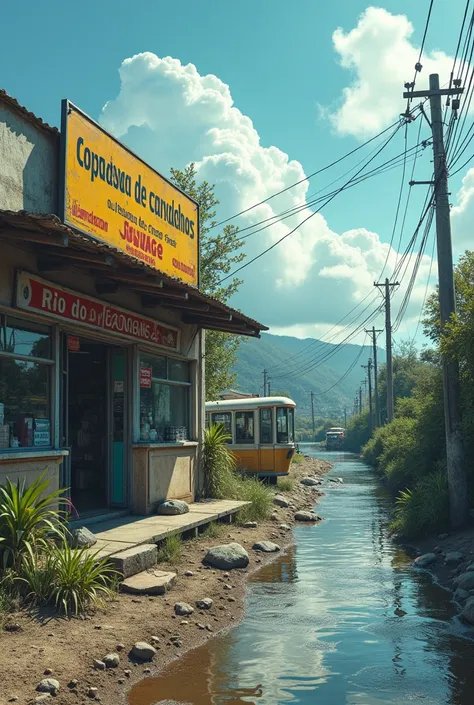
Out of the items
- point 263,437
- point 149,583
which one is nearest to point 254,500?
point 263,437

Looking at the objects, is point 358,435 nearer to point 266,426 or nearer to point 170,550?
point 266,426

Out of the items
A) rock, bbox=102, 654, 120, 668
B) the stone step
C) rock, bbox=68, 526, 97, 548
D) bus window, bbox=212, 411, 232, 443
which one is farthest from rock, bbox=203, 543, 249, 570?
bus window, bbox=212, 411, 232, 443

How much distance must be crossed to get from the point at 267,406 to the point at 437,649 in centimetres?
1542

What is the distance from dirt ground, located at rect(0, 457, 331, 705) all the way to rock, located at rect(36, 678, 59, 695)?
0.19 feet

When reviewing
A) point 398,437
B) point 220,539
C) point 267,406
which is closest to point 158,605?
point 220,539

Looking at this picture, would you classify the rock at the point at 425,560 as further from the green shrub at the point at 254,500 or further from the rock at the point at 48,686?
the rock at the point at 48,686

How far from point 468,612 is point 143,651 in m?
4.19

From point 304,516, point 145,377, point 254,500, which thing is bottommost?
point 304,516

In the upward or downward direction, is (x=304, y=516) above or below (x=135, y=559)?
below

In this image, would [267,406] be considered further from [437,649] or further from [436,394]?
[437,649]

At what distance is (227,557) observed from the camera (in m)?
11.0

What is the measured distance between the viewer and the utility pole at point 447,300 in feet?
45.7

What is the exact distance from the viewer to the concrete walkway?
374 inches

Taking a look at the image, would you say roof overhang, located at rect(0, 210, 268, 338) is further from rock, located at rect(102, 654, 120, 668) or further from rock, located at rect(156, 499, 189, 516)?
rock, located at rect(102, 654, 120, 668)
